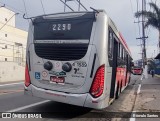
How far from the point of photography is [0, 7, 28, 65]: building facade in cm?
5470

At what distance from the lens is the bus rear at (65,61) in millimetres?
9062

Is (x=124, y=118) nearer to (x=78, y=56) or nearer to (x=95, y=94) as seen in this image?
(x=95, y=94)

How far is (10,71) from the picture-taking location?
3691 cm

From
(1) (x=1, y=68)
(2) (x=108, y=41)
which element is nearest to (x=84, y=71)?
(2) (x=108, y=41)

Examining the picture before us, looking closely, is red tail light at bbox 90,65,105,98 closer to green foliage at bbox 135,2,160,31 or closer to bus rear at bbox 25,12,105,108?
bus rear at bbox 25,12,105,108

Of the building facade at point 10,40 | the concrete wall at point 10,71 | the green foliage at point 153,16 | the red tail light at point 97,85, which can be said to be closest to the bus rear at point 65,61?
the red tail light at point 97,85

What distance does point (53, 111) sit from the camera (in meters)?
10.8

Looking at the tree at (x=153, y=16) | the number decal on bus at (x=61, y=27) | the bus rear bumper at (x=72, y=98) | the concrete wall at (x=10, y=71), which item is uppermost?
the tree at (x=153, y=16)

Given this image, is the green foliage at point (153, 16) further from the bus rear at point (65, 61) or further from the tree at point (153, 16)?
the bus rear at point (65, 61)

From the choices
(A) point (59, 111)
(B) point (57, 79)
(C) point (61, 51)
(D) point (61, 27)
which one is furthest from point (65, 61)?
(A) point (59, 111)

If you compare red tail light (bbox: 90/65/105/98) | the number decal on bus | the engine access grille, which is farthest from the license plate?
the number decal on bus

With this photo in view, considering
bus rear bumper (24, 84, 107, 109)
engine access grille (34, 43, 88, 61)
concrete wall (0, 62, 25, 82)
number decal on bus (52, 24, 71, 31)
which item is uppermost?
number decal on bus (52, 24, 71, 31)

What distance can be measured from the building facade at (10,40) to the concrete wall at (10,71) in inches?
403

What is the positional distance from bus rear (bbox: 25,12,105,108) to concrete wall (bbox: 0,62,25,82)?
25.3m
